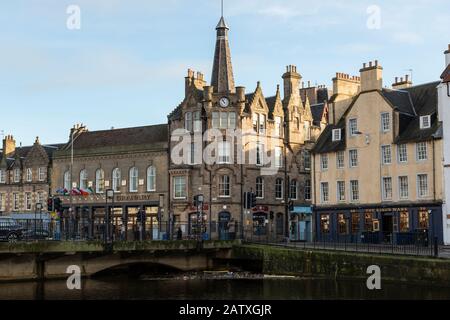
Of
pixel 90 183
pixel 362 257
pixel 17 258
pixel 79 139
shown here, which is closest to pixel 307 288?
pixel 362 257

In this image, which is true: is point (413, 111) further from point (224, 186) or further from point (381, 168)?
A: point (224, 186)

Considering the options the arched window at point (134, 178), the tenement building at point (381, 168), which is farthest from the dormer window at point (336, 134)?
the arched window at point (134, 178)

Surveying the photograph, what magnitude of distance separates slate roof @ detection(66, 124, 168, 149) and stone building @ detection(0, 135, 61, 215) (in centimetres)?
397

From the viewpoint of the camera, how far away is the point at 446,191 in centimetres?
5444

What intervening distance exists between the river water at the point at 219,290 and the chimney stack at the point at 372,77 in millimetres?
21098

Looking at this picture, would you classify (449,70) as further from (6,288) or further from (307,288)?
(6,288)

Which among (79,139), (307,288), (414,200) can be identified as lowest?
(307,288)

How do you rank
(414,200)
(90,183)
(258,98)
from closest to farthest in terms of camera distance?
(414,200) → (258,98) → (90,183)

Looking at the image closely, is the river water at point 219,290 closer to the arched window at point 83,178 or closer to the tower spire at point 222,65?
the tower spire at point 222,65

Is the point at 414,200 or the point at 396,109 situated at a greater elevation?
the point at 396,109

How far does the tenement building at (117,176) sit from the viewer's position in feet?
A: 236

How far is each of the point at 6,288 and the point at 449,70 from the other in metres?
33.5

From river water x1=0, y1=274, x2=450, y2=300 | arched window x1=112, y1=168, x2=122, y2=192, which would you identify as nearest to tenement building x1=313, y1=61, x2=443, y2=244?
river water x1=0, y1=274, x2=450, y2=300

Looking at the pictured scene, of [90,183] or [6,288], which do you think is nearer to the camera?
[6,288]
